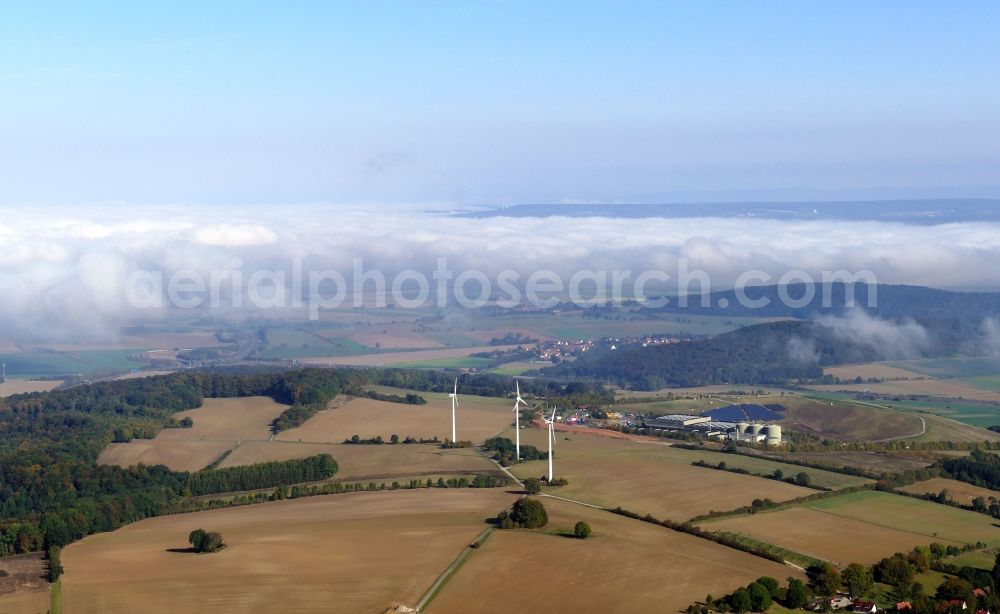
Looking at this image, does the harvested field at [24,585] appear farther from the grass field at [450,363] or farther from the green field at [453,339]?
the green field at [453,339]

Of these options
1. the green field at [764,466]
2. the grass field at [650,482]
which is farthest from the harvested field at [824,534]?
the green field at [764,466]

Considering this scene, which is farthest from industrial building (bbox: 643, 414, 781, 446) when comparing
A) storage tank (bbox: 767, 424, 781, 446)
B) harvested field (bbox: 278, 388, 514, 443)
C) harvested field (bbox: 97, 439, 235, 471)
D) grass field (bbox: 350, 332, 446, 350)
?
grass field (bbox: 350, 332, 446, 350)

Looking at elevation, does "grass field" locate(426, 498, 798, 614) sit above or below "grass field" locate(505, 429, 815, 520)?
above

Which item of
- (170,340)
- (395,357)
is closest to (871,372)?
(395,357)

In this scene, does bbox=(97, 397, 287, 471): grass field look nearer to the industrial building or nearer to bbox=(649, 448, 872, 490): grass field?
bbox=(649, 448, 872, 490): grass field

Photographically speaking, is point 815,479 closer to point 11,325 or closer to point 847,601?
point 847,601

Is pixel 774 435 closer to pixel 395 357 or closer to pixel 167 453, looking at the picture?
pixel 167 453
